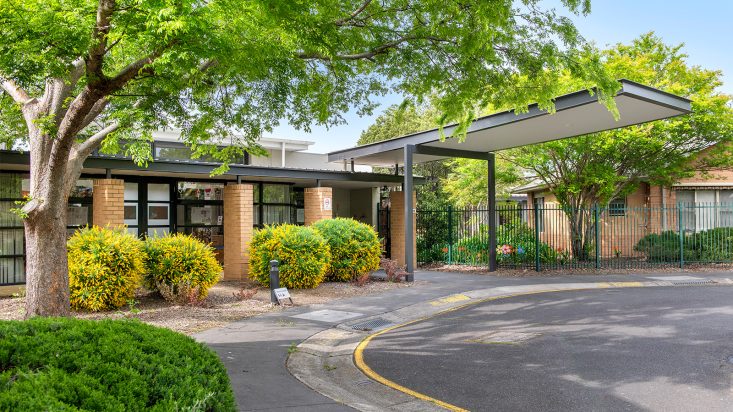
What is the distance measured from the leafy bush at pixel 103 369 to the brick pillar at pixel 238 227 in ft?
35.4

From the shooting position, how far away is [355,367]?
281 inches

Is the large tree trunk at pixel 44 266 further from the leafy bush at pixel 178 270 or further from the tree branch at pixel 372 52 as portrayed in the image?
the tree branch at pixel 372 52

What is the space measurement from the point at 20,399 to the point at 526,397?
4.66 meters

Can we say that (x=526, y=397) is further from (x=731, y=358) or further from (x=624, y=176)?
(x=624, y=176)

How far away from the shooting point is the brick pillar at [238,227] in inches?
584

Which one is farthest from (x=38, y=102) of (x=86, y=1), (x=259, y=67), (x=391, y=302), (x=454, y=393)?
(x=454, y=393)

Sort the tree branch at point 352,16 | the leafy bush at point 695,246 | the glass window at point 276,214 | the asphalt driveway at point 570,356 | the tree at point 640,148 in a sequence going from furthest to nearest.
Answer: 1. the leafy bush at point 695,246
2. the tree at point 640,148
3. the glass window at point 276,214
4. the tree branch at point 352,16
5. the asphalt driveway at point 570,356

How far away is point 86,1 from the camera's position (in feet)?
23.7

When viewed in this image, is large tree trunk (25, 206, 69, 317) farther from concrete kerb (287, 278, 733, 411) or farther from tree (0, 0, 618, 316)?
concrete kerb (287, 278, 733, 411)

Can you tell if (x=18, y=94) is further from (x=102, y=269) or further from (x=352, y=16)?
(x=352, y=16)

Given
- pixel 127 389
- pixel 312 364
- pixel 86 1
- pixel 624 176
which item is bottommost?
pixel 312 364

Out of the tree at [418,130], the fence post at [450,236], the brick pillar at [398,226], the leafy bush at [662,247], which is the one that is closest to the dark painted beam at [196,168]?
the brick pillar at [398,226]

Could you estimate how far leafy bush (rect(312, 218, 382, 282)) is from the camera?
14.5 m

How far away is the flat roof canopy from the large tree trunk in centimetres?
971
